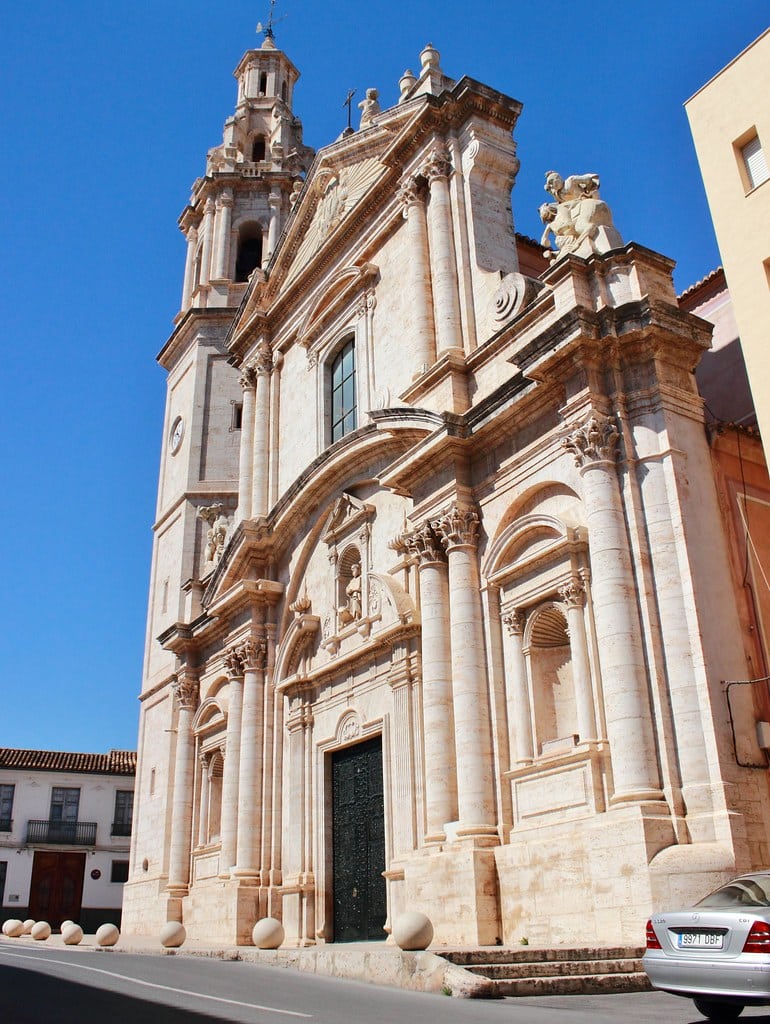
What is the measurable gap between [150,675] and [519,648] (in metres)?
16.9

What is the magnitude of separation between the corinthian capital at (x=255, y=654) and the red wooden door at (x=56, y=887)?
23.7m

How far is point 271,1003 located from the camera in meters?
7.88

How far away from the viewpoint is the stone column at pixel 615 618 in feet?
36.2

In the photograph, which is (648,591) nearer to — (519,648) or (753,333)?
(519,648)

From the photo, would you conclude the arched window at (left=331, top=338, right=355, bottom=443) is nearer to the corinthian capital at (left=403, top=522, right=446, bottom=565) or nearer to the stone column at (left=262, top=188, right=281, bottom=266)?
the corinthian capital at (left=403, top=522, right=446, bottom=565)

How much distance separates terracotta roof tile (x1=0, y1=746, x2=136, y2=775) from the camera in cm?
4188

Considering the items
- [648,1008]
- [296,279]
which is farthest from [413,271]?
[648,1008]

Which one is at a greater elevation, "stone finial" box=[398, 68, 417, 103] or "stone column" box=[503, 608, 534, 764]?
"stone finial" box=[398, 68, 417, 103]

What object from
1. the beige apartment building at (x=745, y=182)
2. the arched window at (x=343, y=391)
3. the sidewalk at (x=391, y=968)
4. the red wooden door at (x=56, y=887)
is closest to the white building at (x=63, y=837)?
the red wooden door at (x=56, y=887)

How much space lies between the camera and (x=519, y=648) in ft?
44.7

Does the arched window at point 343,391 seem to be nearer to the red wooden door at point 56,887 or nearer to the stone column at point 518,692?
the stone column at point 518,692

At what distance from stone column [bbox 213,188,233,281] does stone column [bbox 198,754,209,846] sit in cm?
1471

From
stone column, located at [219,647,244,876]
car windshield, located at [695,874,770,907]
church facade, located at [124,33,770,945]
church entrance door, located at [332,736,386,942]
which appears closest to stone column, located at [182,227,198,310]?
church facade, located at [124,33,770,945]

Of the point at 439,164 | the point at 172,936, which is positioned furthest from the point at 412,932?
the point at 439,164
